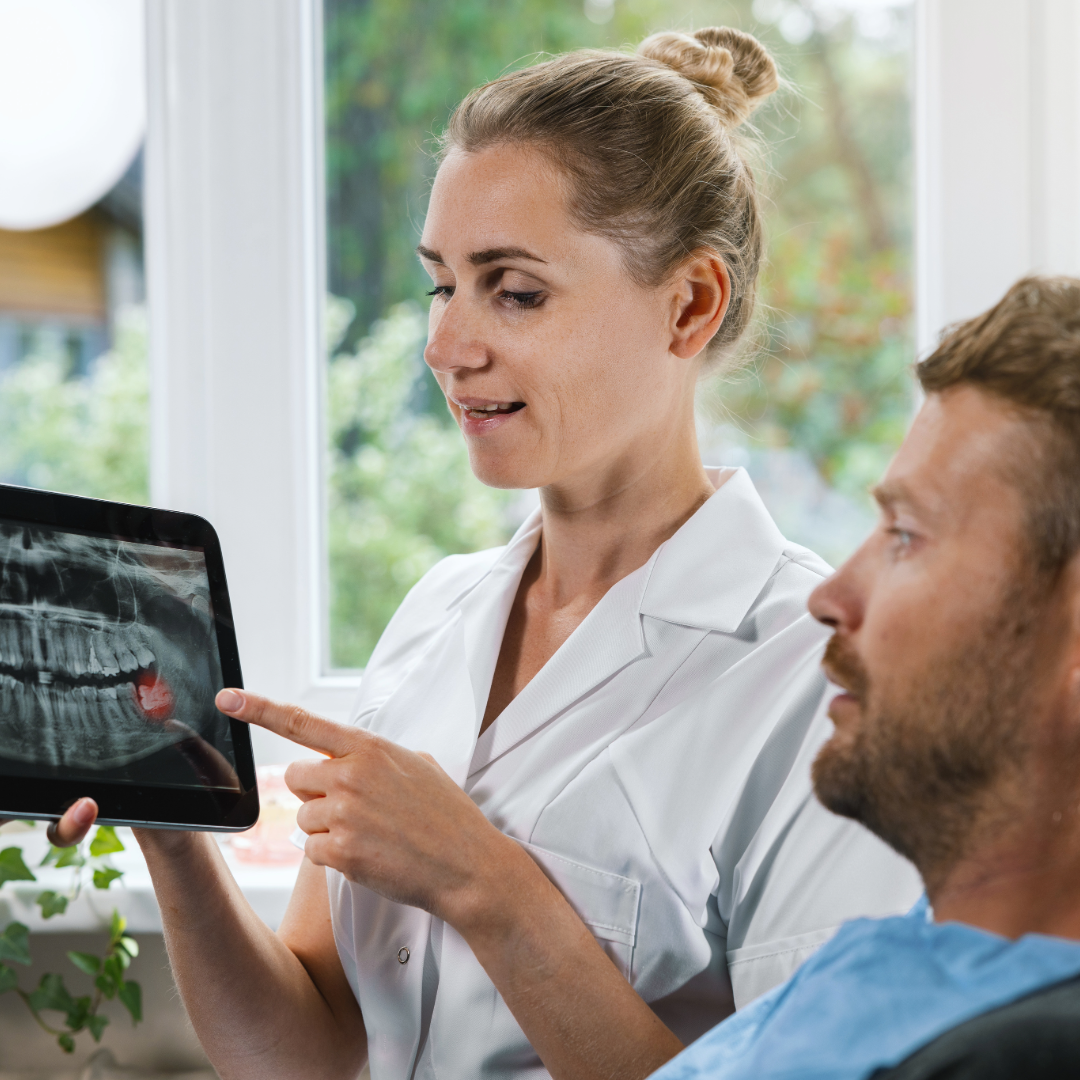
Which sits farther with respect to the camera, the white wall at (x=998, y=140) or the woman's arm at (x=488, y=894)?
the white wall at (x=998, y=140)

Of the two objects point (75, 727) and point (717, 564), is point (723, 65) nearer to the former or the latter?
point (717, 564)

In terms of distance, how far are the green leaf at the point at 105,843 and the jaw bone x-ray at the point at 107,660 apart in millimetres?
654

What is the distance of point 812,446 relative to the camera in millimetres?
1942

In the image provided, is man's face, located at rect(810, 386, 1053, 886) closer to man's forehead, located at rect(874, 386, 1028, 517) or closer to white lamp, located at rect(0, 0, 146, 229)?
man's forehead, located at rect(874, 386, 1028, 517)

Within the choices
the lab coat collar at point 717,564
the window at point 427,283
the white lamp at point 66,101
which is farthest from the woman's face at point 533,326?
the white lamp at point 66,101

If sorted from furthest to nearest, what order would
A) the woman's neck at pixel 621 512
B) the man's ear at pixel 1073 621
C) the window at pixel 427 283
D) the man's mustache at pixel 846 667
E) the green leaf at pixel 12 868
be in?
1. the window at pixel 427 283
2. the green leaf at pixel 12 868
3. the woman's neck at pixel 621 512
4. the man's mustache at pixel 846 667
5. the man's ear at pixel 1073 621

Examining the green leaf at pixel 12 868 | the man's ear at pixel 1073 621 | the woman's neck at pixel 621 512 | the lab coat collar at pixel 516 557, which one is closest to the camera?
the man's ear at pixel 1073 621

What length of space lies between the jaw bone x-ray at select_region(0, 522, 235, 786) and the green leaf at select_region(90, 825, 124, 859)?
2.15ft

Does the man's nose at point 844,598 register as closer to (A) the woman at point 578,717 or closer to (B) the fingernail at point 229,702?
(A) the woman at point 578,717

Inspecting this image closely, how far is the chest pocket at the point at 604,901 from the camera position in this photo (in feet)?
3.17

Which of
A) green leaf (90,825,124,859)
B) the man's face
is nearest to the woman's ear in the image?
the man's face

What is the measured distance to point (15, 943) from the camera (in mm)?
1508

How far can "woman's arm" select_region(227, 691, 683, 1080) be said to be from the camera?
35.6 inches

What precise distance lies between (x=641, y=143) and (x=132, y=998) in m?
1.30
